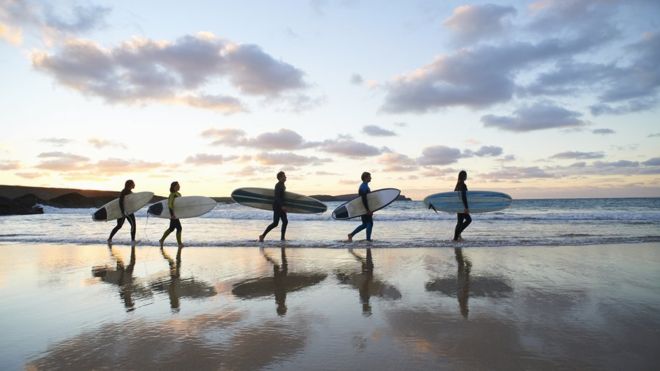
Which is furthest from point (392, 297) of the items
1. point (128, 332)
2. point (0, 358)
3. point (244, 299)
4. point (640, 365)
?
point (0, 358)

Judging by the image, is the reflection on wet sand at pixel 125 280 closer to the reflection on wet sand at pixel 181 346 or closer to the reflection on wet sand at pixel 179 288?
the reflection on wet sand at pixel 179 288

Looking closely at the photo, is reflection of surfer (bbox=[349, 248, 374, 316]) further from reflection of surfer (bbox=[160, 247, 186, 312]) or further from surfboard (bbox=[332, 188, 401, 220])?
surfboard (bbox=[332, 188, 401, 220])

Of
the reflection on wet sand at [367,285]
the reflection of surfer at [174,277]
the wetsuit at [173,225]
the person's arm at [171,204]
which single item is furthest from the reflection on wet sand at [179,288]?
the person's arm at [171,204]

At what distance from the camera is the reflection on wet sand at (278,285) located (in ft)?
16.7

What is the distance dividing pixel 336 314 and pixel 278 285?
180 centimetres

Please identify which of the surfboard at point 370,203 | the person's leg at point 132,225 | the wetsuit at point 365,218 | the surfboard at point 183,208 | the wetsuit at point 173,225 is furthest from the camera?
the surfboard at point 370,203

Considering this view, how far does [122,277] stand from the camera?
261 inches

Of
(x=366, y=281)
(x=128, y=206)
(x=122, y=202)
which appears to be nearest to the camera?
(x=366, y=281)

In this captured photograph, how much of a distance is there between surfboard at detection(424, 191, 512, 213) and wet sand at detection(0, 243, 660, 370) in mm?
6240

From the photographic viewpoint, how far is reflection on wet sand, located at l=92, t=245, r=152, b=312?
5.15 meters

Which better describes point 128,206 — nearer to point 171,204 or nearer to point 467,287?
point 171,204

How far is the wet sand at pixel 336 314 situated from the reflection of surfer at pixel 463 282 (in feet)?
0.09

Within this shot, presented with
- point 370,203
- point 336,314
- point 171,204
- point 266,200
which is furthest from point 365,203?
point 336,314

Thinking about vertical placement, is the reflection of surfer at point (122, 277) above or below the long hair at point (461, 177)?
below
